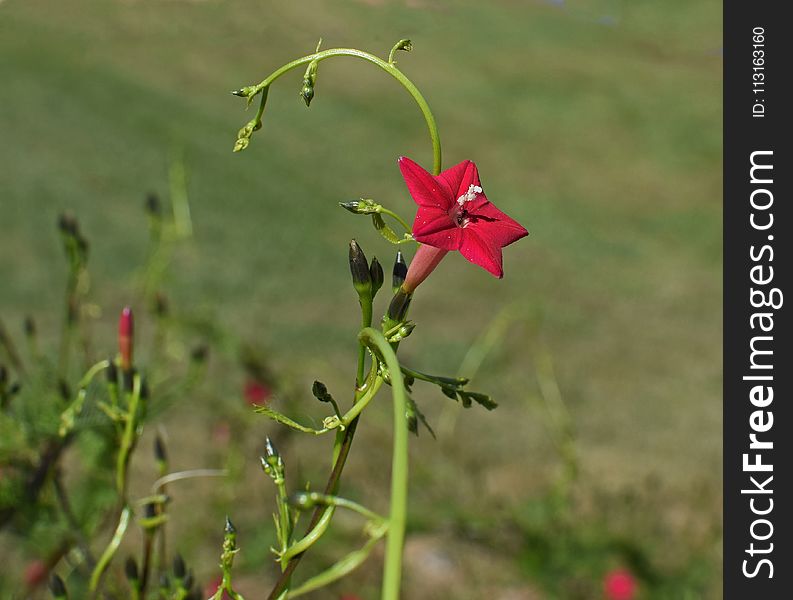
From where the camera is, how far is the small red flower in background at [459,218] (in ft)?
1.33

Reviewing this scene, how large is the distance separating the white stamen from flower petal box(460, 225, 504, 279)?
1cm

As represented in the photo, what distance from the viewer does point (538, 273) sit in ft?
7.68

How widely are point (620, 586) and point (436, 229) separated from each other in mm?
886

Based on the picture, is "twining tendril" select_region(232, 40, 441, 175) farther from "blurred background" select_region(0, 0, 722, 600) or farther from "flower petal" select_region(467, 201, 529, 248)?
"blurred background" select_region(0, 0, 722, 600)

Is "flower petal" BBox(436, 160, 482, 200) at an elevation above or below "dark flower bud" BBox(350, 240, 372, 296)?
above

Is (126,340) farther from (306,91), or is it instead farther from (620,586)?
(620,586)

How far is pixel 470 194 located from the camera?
443mm

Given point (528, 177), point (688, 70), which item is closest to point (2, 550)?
point (528, 177)

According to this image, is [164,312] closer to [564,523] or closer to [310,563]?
[310,563]

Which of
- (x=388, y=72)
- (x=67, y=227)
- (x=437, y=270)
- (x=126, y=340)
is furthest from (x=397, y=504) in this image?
(x=437, y=270)

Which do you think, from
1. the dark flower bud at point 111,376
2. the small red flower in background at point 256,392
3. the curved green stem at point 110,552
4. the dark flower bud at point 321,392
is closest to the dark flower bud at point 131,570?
the curved green stem at point 110,552
